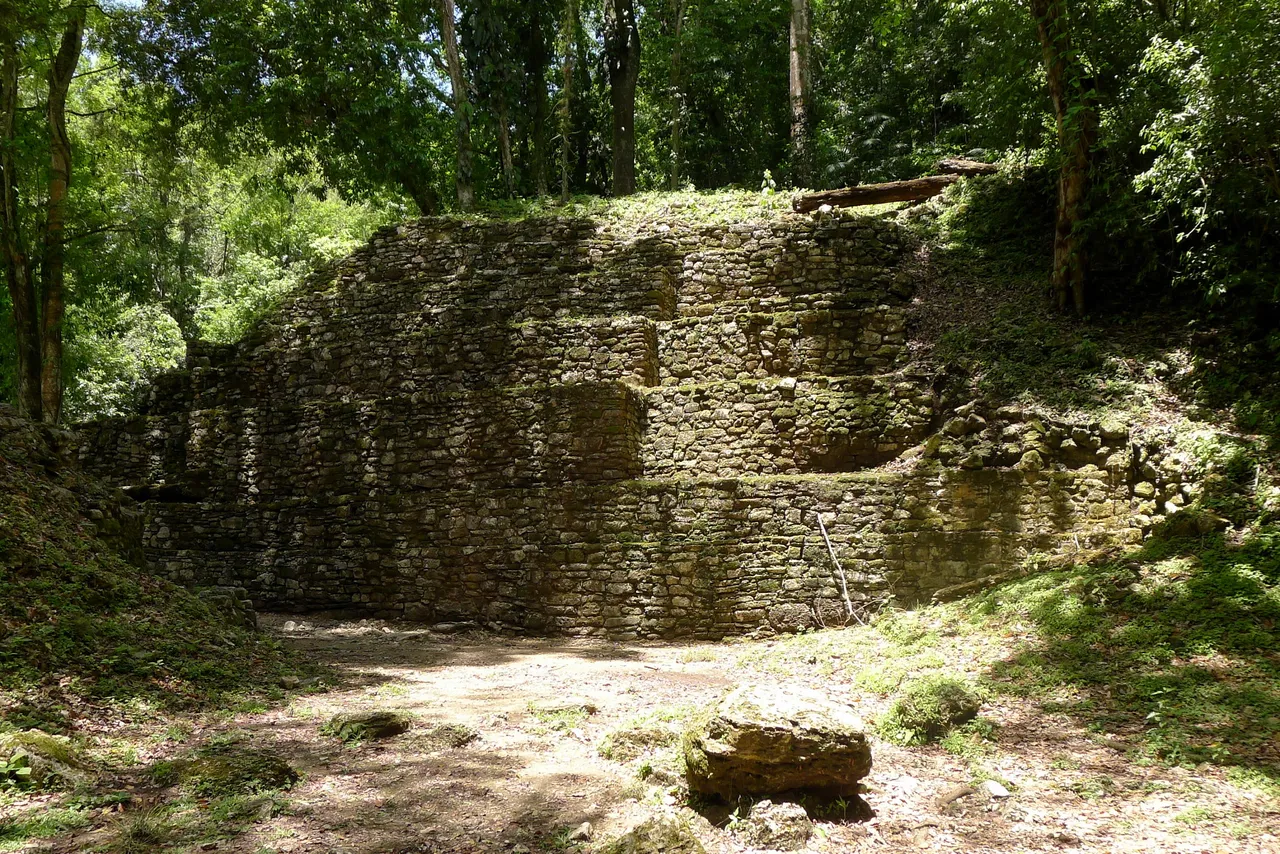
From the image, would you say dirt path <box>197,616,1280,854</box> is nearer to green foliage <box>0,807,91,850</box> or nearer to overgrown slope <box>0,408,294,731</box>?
green foliage <box>0,807,91,850</box>

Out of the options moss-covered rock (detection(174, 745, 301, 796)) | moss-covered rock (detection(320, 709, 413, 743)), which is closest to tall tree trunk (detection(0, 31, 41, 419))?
moss-covered rock (detection(320, 709, 413, 743))

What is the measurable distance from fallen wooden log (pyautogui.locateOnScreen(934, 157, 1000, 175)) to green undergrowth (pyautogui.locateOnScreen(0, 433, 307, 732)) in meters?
13.7

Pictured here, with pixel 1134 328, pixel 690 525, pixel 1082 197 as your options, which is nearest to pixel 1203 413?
pixel 1134 328

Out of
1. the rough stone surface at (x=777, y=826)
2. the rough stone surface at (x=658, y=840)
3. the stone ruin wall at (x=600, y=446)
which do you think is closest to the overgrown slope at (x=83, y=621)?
the rough stone surface at (x=658, y=840)

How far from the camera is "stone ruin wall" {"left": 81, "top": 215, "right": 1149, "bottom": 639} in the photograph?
28.8ft

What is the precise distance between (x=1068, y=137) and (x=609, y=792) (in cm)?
971

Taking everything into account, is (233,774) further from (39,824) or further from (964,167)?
(964,167)

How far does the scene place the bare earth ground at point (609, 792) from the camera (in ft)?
12.0

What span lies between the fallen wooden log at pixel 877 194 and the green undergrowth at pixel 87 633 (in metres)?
11.4

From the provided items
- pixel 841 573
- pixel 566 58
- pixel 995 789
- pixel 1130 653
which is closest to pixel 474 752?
pixel 995 789

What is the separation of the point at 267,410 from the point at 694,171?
1602cm

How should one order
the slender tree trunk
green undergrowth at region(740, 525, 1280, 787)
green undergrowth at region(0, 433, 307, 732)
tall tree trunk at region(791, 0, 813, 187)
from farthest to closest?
the slender tree trunk, tall tree trunk at region(791, 0, 813, 187), green undergrowth at region(0, 433, 307, 732), green undergrowth at region(740, 525, 1280, 787)

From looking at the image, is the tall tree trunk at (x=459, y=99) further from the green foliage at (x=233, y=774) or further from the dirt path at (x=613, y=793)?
the green foliage at (x=233, y=774)

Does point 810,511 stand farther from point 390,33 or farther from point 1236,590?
point 390,33
